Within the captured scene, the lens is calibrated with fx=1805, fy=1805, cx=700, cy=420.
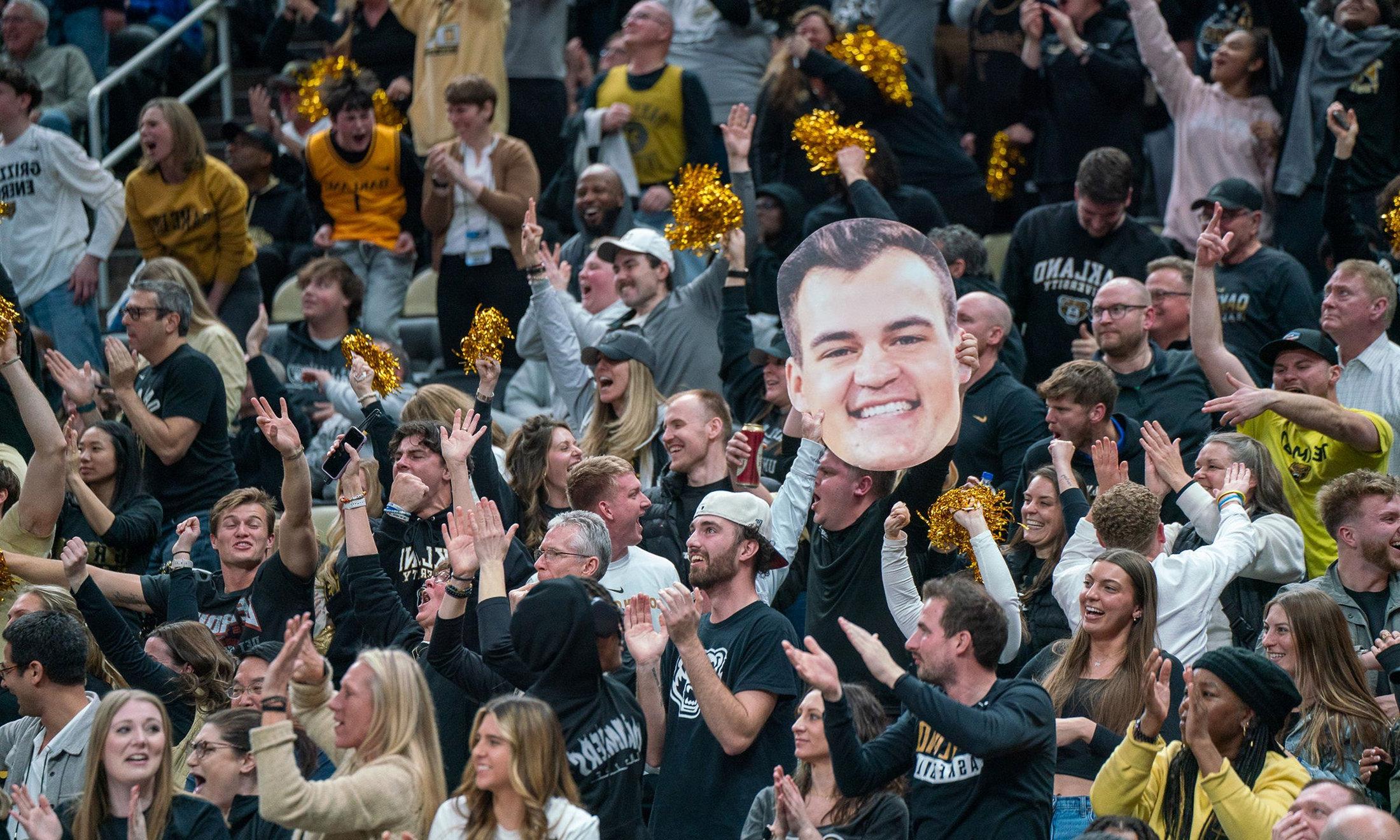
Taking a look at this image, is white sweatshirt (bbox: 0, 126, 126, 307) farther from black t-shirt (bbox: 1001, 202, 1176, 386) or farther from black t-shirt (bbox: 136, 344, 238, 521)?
black t-shirt (bbox: 1001, 202, 1176, 386)

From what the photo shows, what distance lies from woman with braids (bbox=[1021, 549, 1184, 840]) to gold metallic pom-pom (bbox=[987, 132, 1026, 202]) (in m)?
6.46

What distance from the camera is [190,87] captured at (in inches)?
582

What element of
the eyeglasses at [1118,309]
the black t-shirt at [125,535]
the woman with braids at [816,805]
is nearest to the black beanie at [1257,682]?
the woman with braids at [816,805]

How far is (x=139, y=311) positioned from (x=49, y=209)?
292 centimetres

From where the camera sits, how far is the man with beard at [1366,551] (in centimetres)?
670

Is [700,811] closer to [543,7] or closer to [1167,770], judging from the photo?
[1167,770]

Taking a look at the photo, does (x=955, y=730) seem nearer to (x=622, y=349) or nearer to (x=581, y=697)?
(x=581, y=697)

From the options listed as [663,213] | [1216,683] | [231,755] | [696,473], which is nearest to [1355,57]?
[663,213]

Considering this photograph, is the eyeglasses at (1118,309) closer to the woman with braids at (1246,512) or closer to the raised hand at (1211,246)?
the raised hand at (1211,246)

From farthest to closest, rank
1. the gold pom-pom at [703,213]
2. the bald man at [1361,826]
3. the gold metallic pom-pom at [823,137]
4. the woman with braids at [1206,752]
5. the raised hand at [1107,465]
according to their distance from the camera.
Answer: the gold metallic pom-pom at [823,137], the gold pom-pom at [703,213], the raised hand at [1107,465], the woman with braids at [1206,752], the bald man at [1361,826]

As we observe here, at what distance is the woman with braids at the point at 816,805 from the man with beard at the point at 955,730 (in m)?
0.07

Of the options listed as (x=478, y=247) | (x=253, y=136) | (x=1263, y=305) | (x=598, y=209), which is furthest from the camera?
(x=253, y=136)

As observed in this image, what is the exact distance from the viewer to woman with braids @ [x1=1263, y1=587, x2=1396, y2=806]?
591cm

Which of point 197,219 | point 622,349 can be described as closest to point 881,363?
point 622,349
